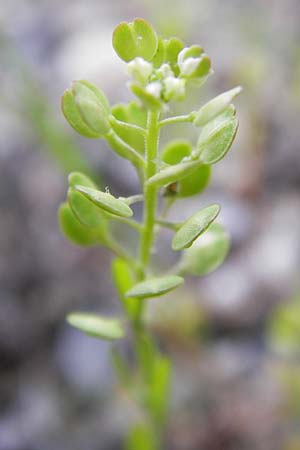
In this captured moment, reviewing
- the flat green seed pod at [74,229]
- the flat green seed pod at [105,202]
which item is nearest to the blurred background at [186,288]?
the flat green seed pod at [74,229]

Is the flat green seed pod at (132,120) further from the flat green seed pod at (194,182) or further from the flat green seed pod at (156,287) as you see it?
the flat green seed pod at (156,287)

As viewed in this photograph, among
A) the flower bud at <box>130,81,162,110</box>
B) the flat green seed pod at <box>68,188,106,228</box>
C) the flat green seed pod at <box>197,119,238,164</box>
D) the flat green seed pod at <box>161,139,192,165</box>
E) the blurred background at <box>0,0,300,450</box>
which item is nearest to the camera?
the flower bud at <box>130,81,162,110</box>

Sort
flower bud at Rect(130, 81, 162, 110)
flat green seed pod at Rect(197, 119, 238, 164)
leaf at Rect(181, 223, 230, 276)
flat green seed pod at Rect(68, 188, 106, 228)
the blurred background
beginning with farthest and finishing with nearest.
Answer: the blurred background, leaf at Rect(181, 223, 230, 276), flat green seed pod at Rect(68, 188, 106, 228), flat green seed pod at Rect(197, 119, 238, 164), flower bud at Rect(130, 81, 162, 110)

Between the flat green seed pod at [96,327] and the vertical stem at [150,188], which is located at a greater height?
the vertical stem at [150,188]

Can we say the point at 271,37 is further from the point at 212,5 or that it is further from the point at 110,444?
the point at 110,444

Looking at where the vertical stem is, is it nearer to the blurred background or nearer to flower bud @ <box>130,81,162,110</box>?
flower bud @ <box>130,81,162,110</box>

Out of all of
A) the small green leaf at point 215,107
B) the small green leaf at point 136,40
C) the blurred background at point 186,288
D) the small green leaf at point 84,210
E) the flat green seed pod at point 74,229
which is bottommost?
the blurred background at point 186,288

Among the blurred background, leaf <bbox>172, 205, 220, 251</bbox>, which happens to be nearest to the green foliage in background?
leaf <bbox>172, 205, 220, 251</bbox>
